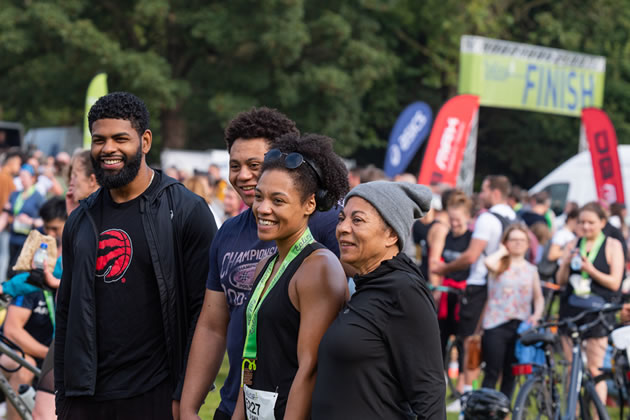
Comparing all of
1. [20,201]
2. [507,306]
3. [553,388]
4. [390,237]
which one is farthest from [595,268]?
[20,201]

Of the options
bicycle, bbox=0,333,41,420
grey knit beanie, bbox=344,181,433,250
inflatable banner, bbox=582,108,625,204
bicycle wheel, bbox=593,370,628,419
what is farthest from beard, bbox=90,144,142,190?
inflatable banner, bbox=582,108,625,204

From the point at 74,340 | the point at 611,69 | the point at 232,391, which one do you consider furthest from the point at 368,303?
the point at 611,69

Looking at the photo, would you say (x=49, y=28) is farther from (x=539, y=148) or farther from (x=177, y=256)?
(x=177, y=256)

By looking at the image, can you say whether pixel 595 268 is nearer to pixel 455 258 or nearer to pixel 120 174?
pixel 455 258

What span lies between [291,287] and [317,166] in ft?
1.39

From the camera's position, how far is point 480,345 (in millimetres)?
8125

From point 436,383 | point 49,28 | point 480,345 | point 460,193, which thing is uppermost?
point 49,28

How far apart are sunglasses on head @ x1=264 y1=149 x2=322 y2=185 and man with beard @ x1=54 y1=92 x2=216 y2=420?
0.71 m

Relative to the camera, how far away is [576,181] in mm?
18234

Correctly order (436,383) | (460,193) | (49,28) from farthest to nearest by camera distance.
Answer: (49,28) → (460,193) → (436,383)

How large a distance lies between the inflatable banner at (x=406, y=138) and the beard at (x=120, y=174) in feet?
45.5

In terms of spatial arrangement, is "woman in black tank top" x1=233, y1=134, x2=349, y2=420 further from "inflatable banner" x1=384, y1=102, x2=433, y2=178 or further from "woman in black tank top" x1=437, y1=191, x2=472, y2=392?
"inflatable banner" x1=384, y1=102, x2=433, y2=178

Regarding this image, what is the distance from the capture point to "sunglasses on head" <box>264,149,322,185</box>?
9.91 feet

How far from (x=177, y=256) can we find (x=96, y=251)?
0.31m
